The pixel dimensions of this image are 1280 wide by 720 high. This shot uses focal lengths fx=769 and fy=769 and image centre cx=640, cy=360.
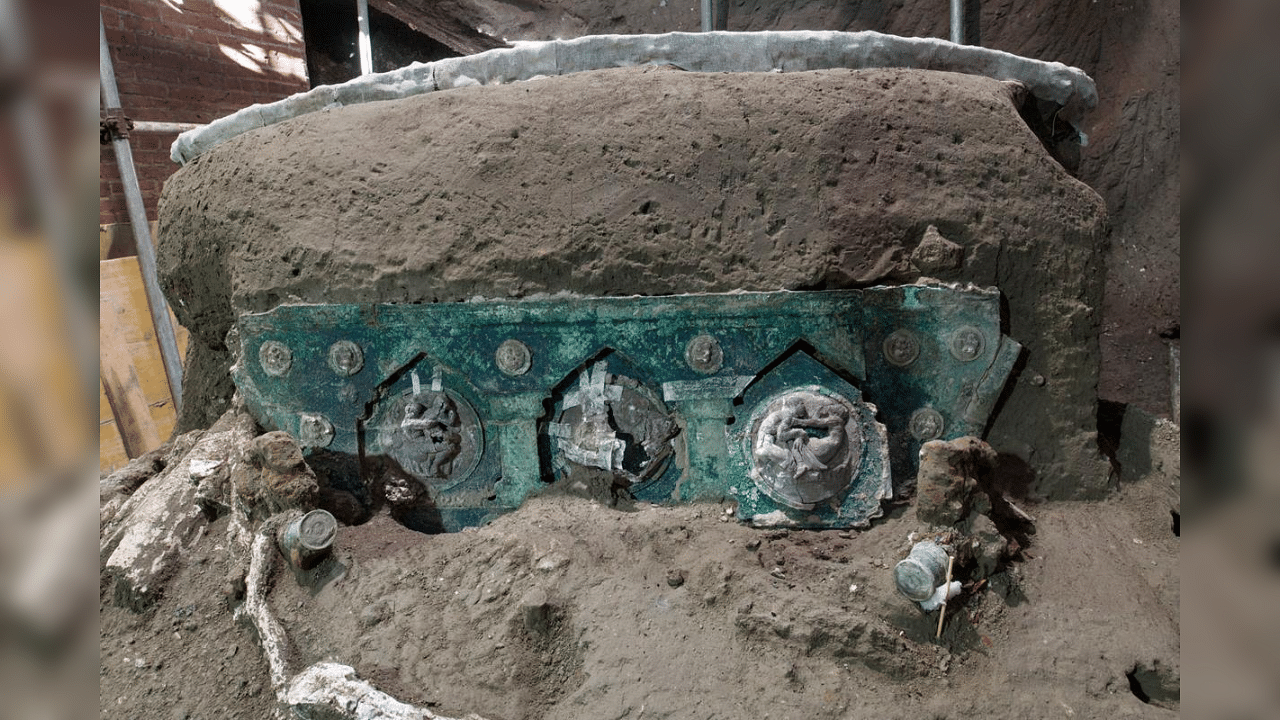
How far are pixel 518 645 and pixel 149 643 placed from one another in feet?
3.80

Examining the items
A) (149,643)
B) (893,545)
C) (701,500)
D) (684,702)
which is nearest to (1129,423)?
(893,545)

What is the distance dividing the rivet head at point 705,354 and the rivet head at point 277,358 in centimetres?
133

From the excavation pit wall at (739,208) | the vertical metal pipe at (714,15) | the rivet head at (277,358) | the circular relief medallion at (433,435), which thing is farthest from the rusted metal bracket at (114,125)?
the vertical metal pipe at (714,15)

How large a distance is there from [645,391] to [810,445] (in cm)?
52

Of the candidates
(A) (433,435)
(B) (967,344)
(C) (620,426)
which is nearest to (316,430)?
(A) (433,435)

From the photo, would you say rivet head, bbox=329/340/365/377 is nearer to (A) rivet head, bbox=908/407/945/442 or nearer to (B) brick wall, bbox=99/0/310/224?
(A) rivet head, bbox=908/407/945/442

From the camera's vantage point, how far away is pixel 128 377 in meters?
4.61

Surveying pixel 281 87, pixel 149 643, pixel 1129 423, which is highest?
pixel 281 87

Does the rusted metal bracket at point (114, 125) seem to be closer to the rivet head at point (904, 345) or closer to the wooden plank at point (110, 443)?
the wooden plank at point (110, 443)

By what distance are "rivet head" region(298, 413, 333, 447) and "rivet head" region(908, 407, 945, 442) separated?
6.07 ft

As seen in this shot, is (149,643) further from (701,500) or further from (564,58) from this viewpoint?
(564,58)

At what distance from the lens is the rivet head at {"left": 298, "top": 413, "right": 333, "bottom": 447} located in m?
2.54

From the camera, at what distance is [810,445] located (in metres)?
2.20

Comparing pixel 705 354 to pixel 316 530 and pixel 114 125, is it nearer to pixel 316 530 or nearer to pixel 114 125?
pixel 316 530
